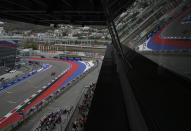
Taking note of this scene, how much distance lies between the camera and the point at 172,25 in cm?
254

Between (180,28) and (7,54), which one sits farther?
(7,54)

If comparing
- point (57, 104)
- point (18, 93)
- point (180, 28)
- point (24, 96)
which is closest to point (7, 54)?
point (18, 93)

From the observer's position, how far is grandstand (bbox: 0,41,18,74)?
54.4 ft

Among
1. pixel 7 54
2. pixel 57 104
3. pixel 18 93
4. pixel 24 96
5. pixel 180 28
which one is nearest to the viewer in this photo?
pixel 180 28

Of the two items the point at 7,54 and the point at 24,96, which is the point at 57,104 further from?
the point at 7,54

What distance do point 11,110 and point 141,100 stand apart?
8846 millimetres

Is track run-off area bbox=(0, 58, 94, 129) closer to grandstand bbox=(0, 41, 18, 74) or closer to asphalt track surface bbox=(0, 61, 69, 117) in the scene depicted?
asphalt track surface bbox=(0, 61, 69, 117)

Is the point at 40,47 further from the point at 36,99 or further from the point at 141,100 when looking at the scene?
the point at 141,100

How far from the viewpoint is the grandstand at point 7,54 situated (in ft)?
54.4

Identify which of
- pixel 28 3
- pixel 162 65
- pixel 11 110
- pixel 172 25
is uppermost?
pixel 28 3

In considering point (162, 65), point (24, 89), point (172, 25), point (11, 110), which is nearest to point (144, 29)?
point (172, 25)

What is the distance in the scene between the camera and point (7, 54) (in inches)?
688

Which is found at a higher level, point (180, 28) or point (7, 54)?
point (180, 28)

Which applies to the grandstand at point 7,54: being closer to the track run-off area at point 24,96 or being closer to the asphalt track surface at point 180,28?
the track run-off area at point 24,96
